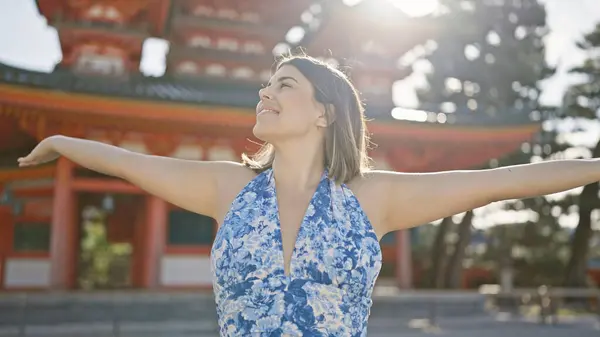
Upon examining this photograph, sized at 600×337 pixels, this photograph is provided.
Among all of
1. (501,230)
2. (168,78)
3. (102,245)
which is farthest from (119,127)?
(102,245)

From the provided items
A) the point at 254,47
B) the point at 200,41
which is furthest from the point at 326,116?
the point at 254,47

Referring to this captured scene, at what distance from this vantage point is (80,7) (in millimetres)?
14055

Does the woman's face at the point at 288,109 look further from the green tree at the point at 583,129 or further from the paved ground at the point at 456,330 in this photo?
the green tree at the point at 583,129

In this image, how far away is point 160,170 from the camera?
1.76 meters

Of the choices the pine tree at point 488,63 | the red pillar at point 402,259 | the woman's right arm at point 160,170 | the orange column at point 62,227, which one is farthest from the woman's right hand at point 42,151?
the pine tree at point 488,63

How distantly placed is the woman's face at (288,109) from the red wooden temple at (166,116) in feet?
31.1

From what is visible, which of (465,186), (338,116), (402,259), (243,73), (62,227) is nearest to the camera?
(465,186)

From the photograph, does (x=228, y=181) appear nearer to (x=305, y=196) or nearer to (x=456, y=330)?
(x=305, y=196)

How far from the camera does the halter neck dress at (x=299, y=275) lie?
1.46 metres

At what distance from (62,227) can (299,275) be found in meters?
10.9

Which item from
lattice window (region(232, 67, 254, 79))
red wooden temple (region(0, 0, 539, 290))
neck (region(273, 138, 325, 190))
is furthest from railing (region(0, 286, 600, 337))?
neck (region(273, 138, 325, 190))

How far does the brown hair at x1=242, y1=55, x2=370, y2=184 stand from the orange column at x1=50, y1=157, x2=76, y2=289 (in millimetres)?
10660

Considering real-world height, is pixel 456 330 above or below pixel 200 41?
below

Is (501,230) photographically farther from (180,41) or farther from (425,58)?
(180,41)
